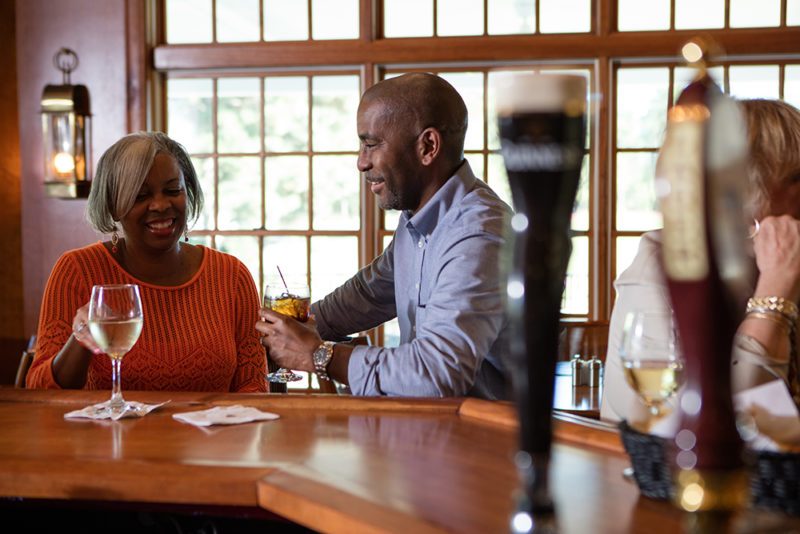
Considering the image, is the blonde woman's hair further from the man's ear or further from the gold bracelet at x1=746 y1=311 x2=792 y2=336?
the man's ear

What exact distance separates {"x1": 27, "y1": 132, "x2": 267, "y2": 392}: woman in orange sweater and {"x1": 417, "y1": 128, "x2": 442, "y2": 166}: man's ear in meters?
0.61

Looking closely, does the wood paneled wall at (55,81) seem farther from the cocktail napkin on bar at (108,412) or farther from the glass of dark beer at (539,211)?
the glass of dark beer at (539,211)

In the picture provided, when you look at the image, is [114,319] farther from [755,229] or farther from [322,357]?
[755,229]

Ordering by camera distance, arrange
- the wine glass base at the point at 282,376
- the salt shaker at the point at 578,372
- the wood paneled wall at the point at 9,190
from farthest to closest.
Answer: the wood paneled wall at the point at 9,190, the salt shaker at the point at 578,372, the wine glass base at the point at 282,376

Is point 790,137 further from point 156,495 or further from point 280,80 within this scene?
point 280,80

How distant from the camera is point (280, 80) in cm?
469

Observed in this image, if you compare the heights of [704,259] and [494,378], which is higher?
[704,259]

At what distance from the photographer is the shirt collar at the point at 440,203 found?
2355 mm

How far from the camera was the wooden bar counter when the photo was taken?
3.42 ft

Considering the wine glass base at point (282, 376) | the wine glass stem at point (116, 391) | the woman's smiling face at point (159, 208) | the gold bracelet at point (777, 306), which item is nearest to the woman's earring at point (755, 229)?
the gold bracelet at point (777, 306)

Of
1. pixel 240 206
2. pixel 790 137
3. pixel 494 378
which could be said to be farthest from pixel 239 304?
pixel 240 206

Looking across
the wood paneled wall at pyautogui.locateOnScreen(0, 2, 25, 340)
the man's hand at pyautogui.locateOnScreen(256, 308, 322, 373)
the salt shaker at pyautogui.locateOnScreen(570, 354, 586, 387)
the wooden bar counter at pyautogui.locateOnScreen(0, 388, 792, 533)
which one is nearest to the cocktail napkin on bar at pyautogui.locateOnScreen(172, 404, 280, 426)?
the wooden bar counter at pyautogui.locateOnScreen(0, 388, 792, 533)

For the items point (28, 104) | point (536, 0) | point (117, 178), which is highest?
point (536, 0)

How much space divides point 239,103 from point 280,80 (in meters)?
0.25
